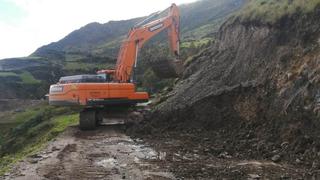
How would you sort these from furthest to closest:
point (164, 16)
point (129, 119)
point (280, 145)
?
1. point (164, 16)
2. point (129, 119)
3. point (280, 145)

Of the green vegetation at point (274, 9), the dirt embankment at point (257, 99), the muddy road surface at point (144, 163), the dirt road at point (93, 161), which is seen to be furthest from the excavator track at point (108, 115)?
the green vegetation at point (274, 9)

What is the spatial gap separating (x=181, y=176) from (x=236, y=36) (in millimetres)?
13242

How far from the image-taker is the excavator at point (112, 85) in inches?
1037

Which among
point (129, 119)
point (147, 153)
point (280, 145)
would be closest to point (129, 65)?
point (129, 119)

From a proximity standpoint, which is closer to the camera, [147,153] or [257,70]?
[147,153]

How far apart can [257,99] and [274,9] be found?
4953mm

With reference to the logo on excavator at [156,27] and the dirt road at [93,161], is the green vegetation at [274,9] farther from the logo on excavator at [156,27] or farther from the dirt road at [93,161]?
the dirt road at [93,161]

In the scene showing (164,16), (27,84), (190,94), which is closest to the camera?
(190,94)

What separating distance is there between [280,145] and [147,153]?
15.2ft

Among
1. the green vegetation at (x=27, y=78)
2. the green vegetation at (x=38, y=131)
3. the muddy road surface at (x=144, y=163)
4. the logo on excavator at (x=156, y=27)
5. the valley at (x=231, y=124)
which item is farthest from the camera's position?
the green vegetation at (x=27, y=78)

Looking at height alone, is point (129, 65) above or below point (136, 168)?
above

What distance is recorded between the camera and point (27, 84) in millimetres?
101188

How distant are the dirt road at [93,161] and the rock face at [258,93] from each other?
2.88 metres

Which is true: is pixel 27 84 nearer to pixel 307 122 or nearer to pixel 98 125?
pixel 98 125
